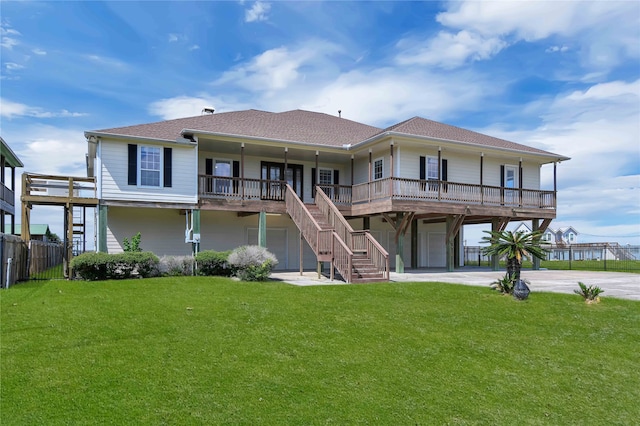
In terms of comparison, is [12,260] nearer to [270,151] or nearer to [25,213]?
[25,213]

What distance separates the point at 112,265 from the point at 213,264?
312cm

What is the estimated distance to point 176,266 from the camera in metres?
15.6

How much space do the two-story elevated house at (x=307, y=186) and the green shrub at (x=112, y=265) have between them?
1.91 m

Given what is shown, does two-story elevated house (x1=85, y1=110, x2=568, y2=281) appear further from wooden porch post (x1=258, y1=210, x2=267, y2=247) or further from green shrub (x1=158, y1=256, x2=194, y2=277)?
green shrub (x1=158, y1=256, x2=194, y2=277)

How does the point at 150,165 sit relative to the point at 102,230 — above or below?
above

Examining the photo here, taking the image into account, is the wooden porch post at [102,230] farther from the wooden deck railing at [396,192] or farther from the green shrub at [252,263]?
the green shrub at [252,263]

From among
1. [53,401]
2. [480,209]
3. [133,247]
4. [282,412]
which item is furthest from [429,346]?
[480,209]

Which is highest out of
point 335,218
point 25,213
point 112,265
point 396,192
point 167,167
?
point 167,167

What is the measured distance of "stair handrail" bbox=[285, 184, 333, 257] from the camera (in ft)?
52.0

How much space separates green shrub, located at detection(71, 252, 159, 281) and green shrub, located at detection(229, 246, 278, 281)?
267 centimetres

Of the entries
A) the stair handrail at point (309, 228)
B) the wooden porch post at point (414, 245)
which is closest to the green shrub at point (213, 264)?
the stair handrail at point (309, 228)

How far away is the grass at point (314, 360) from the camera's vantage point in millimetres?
5492

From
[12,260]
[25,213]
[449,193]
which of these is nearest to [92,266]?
[12,260]

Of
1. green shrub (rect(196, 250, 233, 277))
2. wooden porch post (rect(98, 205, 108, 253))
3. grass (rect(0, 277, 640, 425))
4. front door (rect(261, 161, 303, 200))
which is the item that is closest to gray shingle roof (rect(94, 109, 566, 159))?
front door (rect(261, 161, 303, 200))
